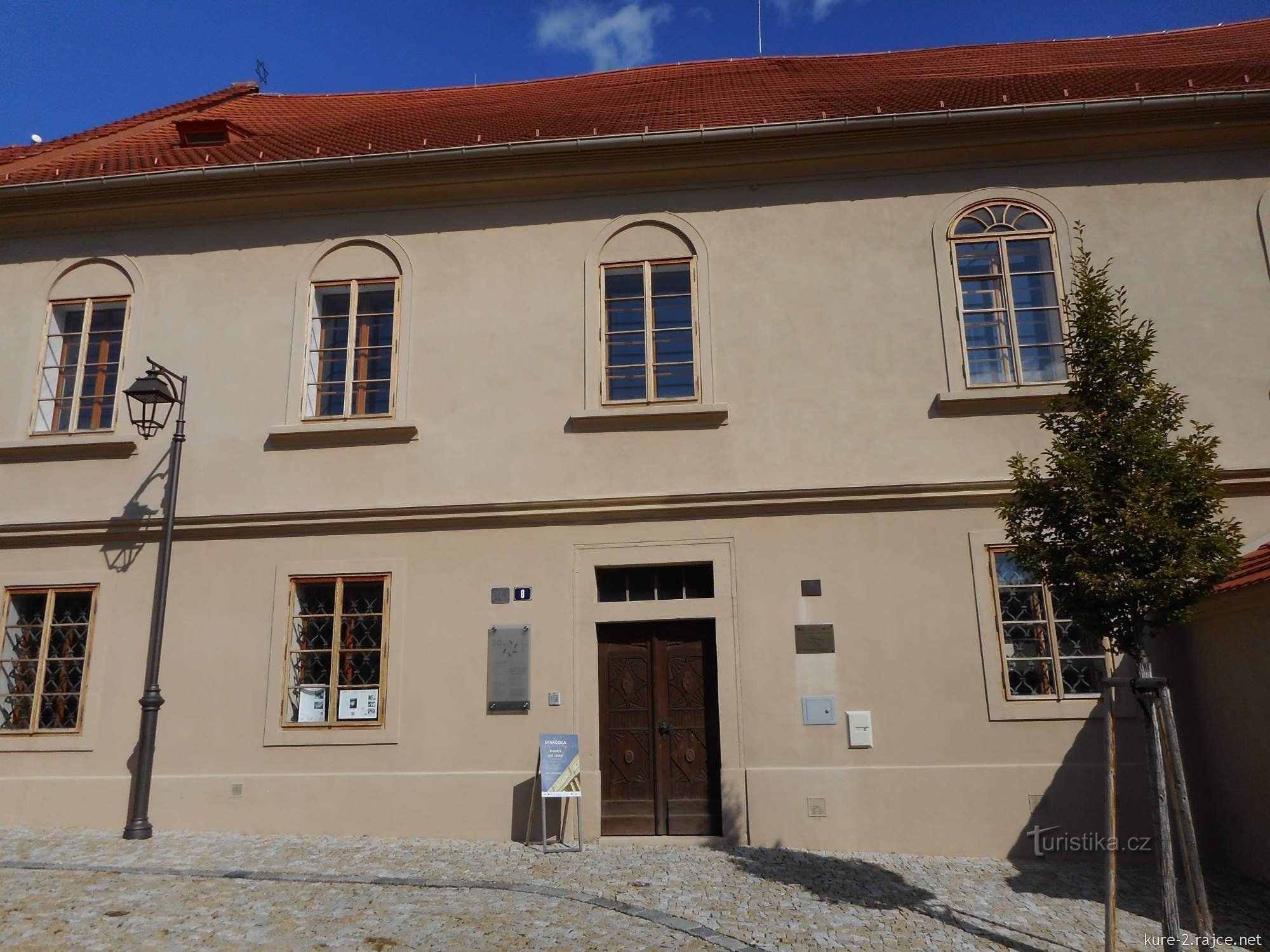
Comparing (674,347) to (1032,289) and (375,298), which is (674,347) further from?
(1032,289)

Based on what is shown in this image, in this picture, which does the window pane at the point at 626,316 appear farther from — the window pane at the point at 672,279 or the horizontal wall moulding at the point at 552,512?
the horizontal wall moulding at the point at 552,512

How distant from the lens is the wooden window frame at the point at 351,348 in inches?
409

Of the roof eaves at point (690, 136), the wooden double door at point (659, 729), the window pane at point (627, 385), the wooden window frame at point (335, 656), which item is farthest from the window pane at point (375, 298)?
the wooden double door at point (659, 729)

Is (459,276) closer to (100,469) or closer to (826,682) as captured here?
(100,469)

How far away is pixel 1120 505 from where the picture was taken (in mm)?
6078

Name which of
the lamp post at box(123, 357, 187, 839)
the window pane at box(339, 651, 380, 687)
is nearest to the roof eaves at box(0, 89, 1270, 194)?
the lamp post at box(123, 357, 187, 839)

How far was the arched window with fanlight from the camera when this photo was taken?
391 inches

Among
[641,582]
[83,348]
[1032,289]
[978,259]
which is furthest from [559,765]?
[83,348]

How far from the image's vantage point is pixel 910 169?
34.2ft

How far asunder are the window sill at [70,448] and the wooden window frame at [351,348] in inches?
76.8

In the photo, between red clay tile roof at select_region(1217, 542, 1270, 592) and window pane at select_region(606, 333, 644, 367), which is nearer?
red clay tile roof at select_region(1217, 542, 1270, 592)

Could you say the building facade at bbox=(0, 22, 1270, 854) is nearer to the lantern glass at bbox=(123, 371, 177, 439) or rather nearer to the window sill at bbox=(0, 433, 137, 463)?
the window sill at bbox=(0, 433, 137, 463)

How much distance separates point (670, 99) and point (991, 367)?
5.43 m

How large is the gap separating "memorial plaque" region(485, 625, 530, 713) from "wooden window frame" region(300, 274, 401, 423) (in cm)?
261
